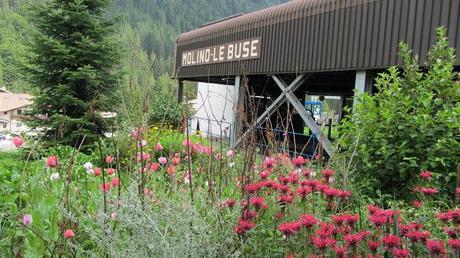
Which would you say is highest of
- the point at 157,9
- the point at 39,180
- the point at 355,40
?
the point at 157,9

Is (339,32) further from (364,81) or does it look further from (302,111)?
(302,111)

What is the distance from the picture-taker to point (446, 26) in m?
6.68

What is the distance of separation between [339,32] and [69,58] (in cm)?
603

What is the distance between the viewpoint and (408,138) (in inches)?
136

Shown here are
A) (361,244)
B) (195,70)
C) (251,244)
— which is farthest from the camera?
(195,70)

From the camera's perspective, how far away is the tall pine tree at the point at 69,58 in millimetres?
8781

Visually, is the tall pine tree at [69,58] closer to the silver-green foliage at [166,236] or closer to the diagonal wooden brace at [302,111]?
the diagonal wooden brace at [302,111]

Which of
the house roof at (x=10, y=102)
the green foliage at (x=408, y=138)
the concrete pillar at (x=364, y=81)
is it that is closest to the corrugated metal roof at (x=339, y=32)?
the concrete pillar at (x=364, y=81)

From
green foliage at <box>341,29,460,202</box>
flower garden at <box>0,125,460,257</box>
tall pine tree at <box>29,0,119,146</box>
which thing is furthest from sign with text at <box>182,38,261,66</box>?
flower garden at <box>0,125,460,257</box>

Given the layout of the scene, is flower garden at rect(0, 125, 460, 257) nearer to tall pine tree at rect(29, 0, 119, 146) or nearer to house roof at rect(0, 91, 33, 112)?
tall pine tree at rect(29, 0, 119, 146)

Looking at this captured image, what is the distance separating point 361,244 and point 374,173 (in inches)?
83.9

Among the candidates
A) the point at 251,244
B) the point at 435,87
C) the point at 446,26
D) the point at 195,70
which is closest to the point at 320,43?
the point at 446,26

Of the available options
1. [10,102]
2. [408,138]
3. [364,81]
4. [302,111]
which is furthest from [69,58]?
[10,102]

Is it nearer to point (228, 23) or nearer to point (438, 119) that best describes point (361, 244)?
point (438, 119)
